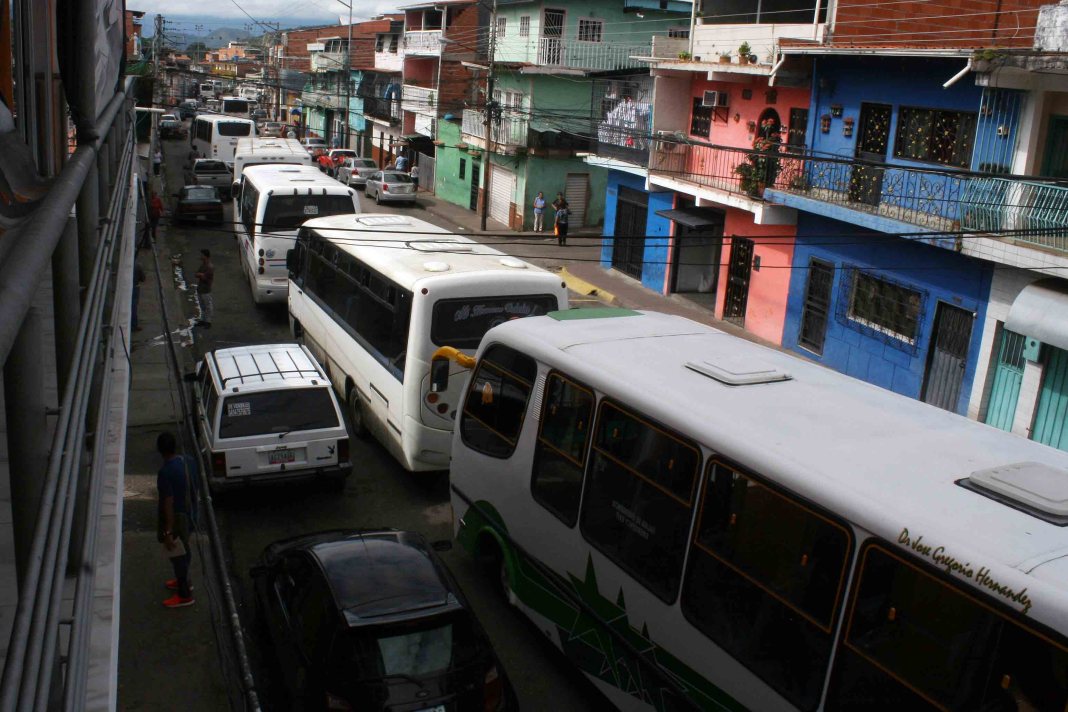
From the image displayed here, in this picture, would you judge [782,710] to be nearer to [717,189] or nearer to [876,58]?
[876,58]

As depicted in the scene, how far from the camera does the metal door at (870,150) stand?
61.0 feet

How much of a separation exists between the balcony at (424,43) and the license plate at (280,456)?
122ft

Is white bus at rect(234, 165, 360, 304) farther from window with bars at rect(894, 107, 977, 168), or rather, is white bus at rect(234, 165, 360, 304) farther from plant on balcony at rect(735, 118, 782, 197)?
window with bars at rect(894, 107, 977, 168)

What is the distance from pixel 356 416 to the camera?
47.2ft

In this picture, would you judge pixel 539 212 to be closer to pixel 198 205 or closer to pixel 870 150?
pixel 198 205

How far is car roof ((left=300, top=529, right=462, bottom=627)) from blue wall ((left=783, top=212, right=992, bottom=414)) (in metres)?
12.2

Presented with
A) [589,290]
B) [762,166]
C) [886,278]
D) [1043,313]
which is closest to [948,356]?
[886,278]

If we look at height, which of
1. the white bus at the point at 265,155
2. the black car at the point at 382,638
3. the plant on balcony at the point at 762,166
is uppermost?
the plant on balcony at the point at 762,166

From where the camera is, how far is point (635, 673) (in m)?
7.15

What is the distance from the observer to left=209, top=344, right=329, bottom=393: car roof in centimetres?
1131

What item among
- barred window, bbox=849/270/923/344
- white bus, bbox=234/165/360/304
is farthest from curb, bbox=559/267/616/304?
barred window, bbox=849/270/923/344

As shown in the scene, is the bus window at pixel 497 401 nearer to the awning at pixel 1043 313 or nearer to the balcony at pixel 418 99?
the awning at pixel 1043 313

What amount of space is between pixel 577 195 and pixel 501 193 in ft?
11.0

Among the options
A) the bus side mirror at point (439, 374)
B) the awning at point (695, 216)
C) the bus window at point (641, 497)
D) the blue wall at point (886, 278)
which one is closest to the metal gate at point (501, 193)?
the awning at point (695, 216)
